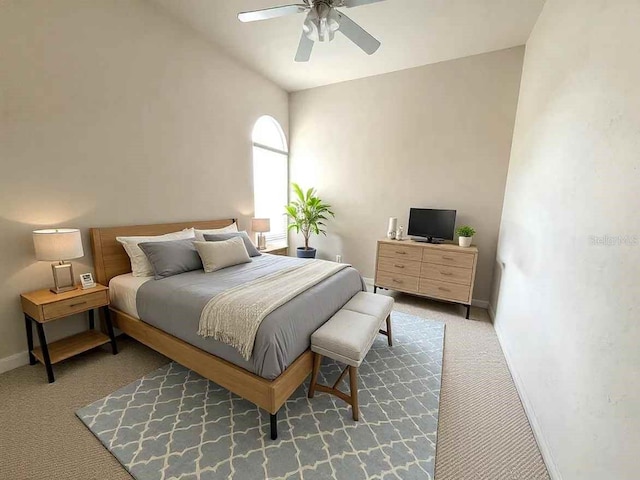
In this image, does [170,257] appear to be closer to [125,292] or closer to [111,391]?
[125,292]

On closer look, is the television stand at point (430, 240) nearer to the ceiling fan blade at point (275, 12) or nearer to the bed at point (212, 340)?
the bed at point (212, 340)

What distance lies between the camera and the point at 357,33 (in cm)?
207

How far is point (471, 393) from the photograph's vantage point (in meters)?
1.96

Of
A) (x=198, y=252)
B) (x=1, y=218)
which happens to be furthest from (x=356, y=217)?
(x=1, y=218)

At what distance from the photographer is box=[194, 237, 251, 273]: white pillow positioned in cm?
255

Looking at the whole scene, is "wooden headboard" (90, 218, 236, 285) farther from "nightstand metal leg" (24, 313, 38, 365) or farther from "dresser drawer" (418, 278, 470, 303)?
"dresser drawer" (418, 278, 470, 303)

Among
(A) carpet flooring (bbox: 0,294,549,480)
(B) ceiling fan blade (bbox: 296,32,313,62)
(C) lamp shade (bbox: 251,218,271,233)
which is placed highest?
(B) ceiling fan blade (bbox: 296,32,313,62)

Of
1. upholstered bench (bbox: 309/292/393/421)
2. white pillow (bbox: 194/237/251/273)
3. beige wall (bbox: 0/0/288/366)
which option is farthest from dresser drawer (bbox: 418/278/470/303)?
beige wall (bbox: 0/0/288/366)

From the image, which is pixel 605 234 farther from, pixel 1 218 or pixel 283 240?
pixel 283 240

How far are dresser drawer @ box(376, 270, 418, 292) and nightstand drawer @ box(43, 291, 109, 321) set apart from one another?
3059 mm

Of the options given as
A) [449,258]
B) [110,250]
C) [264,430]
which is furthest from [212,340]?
[449,258]

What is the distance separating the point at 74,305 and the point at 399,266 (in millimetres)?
3362

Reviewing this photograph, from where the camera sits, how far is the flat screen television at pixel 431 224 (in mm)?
3432

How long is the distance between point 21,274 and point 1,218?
0.45 m
